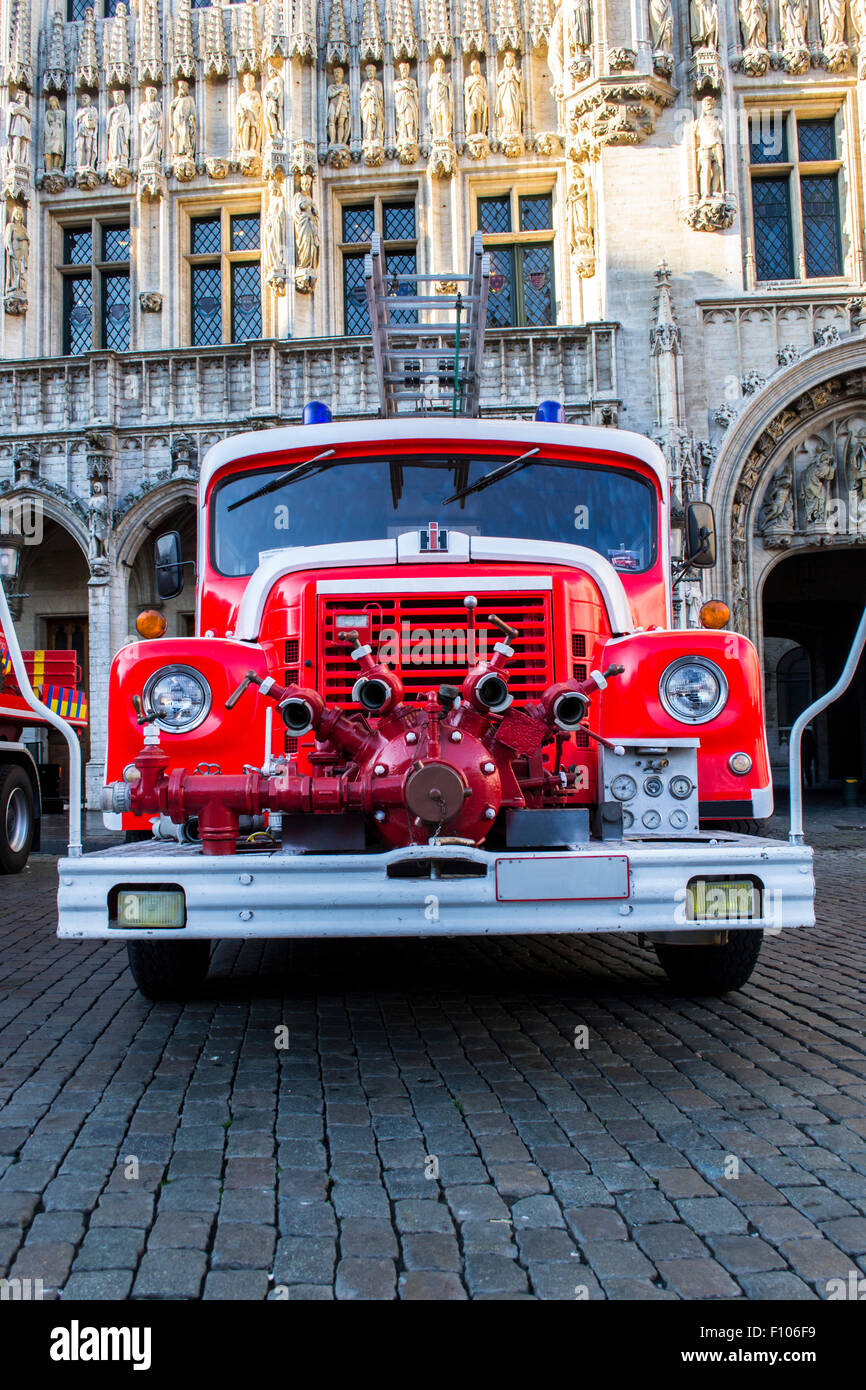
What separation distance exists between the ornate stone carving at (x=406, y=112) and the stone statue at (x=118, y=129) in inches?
174

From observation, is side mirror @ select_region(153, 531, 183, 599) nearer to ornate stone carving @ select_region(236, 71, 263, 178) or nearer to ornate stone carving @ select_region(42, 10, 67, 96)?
ornate stone carving @ select_region(236, 71, 263, 178)

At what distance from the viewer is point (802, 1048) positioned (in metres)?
4.04

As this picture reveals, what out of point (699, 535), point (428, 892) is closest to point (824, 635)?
point (699, 535)

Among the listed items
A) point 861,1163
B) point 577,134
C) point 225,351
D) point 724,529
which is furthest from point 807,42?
point 861,1163

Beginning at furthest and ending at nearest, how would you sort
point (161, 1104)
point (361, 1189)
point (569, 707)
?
1. point (569, 707)
2. point (161, 1104)
3. point (361, 1189)

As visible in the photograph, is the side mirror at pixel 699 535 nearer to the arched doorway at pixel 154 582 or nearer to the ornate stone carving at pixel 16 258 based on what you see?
the arched doorway at pixel 154 582

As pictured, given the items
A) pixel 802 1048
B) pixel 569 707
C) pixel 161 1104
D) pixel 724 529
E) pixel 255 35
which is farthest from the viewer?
pixel 255 35

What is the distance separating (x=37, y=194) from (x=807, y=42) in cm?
1236

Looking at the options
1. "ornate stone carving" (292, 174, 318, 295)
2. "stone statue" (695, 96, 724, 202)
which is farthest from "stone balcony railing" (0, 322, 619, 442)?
"stone statue" (695, 96, 724, 202)

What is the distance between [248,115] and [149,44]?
2138mm

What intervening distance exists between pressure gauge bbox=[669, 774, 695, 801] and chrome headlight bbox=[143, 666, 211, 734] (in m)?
1.82

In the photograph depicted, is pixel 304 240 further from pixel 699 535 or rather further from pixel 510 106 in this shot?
pixel 699 535

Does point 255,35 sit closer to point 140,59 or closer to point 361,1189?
point 140,59

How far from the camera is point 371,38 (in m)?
17.5
